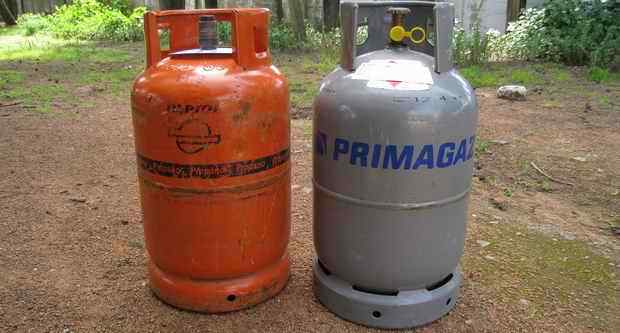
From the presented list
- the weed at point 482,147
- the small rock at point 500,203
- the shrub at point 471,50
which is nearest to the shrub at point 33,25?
the shrub at point 471,50

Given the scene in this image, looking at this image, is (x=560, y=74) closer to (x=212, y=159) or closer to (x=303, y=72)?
(x=303, y=72)

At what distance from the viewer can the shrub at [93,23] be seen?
35.7 feet

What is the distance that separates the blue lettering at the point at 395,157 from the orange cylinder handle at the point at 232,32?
2.03 feet

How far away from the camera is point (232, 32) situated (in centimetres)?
203

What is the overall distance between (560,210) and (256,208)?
6.73 feet

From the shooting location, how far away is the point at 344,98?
6.43ft

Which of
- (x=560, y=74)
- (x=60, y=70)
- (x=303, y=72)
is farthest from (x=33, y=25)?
(x=560, y=74)

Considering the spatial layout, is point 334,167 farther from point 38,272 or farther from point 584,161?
point 584,161

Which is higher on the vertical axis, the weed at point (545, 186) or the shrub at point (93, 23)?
the shrub at point (93, 23)

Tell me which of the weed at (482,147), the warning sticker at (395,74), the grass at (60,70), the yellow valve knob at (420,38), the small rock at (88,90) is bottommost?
the weed at (482,147)

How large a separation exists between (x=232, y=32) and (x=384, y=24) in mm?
636

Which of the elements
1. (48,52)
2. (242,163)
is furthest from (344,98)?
(48,52)

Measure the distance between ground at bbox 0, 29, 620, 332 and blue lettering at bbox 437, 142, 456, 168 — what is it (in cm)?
69

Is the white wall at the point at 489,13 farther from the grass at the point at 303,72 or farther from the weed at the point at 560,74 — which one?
the grass at the point at 303,72
